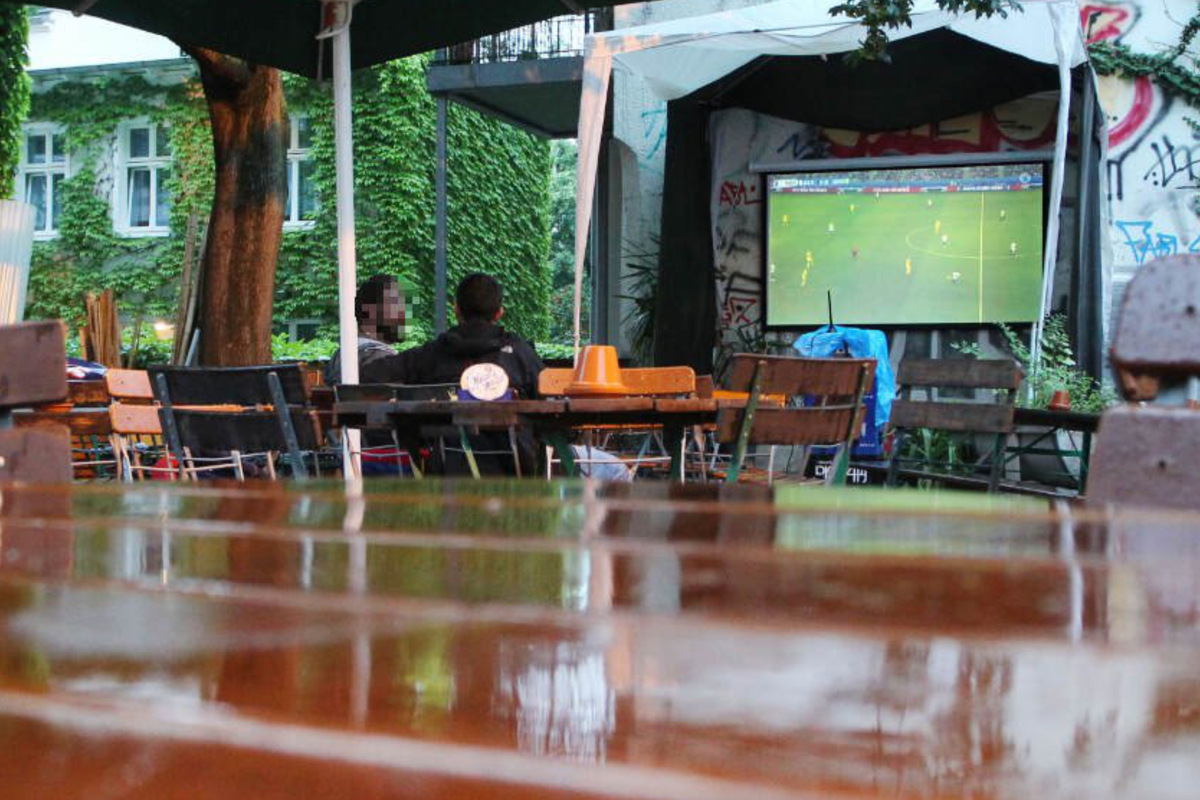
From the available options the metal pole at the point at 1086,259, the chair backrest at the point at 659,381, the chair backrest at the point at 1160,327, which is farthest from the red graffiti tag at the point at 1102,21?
the chair backrest at the point at 1160,327

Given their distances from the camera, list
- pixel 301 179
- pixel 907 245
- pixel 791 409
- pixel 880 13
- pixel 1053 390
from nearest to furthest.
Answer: pixel 791 409 → pixel 880 13 → pixel 1053 390 → pixel 907 245 → pixel 301 179

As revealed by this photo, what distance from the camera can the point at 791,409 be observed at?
13.5ft

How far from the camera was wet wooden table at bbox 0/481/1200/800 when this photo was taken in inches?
10.6

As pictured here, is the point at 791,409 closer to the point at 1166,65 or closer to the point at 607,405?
the point at 607,405

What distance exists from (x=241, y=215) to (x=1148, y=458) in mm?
7333

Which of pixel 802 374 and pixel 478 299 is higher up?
pixel 478 299

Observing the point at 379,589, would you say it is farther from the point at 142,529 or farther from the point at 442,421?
the point at 442,421

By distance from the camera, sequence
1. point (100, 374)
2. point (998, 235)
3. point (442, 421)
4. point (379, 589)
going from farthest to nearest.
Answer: point (998, 235), point (100, 374), point (442, 421), point (379, 589)

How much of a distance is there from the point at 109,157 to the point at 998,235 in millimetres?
18451

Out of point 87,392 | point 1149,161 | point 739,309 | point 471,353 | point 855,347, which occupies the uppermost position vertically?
point 1149,161

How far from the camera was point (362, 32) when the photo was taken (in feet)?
19.4

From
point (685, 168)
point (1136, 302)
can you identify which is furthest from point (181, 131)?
point (1136, 302)

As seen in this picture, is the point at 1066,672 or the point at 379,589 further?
the point at 379,589

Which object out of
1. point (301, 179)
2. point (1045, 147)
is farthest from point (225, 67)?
Result: point (301, 179)
